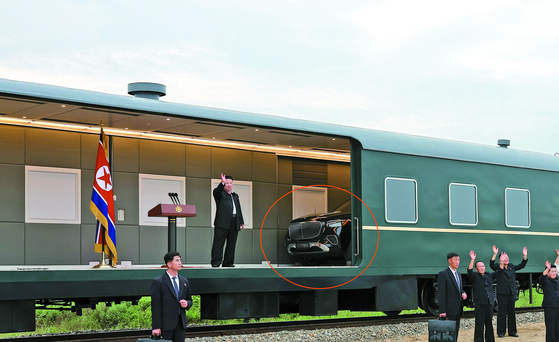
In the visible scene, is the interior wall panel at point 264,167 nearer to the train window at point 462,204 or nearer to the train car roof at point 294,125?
the train car roof at point 294,125

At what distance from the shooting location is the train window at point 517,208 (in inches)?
536

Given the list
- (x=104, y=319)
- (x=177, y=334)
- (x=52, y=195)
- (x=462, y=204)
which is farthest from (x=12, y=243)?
(x=462, y=204)

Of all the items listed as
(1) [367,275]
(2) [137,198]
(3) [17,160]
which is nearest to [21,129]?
(3) [17,160]

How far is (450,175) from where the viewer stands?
12.8m

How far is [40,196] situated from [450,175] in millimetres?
7440

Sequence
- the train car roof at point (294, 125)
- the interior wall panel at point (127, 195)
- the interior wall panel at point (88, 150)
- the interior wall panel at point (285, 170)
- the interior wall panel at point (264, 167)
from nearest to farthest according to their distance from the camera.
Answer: the train car roof at point (294, 125)
the interior wall panel at point (88, 150)
the interior wall panel at point (127, 195)
the interior wall panel at point (264, 167)
the interior wall panel at point (285, 170)

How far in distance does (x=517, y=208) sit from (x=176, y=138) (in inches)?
279

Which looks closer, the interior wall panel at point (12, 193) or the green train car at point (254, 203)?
the green train car at point (254, 203)

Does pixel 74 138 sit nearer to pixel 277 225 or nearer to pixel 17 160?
pixel 17 160

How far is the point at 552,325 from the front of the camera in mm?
10461

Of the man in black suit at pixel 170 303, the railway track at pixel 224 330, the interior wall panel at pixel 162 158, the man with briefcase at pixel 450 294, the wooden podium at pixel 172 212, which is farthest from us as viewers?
the interior wall panel at pixel 162 158

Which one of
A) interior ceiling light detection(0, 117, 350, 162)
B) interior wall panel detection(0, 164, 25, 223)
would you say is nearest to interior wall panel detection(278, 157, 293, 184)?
interior ceiling light detection(0, 117, 350, 162)

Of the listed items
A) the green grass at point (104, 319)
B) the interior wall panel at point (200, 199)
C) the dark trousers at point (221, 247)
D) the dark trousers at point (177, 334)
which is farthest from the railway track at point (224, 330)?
the green grass at point (104, 319)

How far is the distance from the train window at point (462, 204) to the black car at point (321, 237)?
76.6 inches
